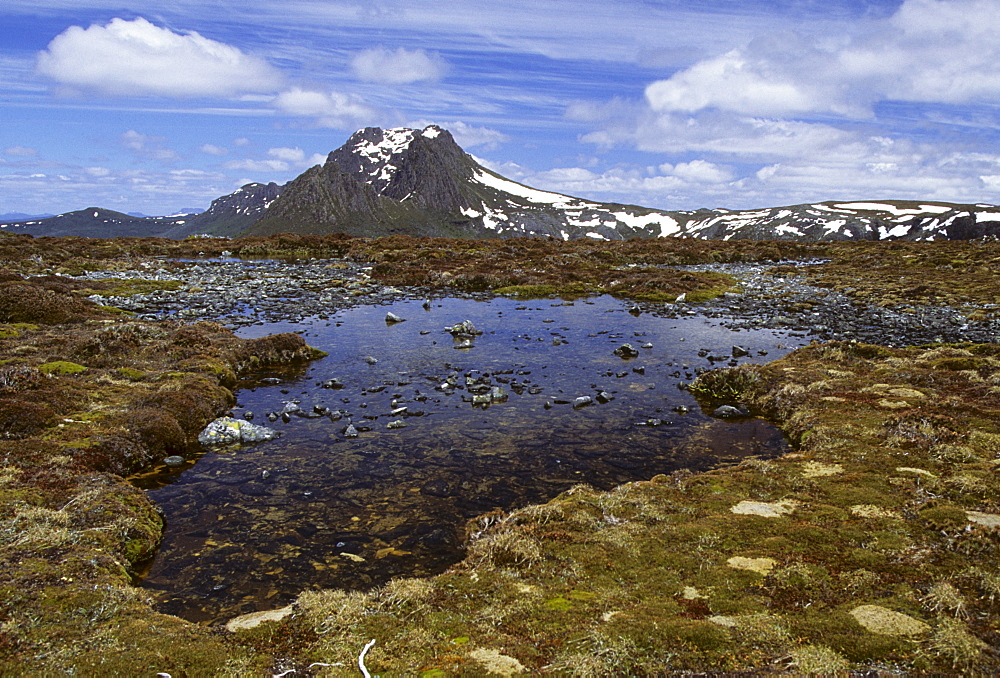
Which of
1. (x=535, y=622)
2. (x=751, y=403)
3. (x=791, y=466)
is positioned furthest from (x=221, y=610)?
(x=751, y=403)

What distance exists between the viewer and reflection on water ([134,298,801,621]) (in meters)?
11.0

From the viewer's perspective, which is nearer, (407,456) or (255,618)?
(255,618)

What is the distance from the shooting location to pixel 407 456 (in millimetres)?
15961

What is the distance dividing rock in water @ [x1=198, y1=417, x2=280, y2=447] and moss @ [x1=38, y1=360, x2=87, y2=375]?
7.60 meters

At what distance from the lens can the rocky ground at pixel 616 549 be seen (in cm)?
705

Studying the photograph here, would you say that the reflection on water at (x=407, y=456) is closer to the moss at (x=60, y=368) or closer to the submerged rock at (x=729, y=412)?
the submerged rock at (x=729, y=412)

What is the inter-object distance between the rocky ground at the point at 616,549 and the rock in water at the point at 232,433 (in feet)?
3.43

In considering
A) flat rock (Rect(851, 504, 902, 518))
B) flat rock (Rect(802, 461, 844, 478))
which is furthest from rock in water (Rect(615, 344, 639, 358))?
flat rock (Rect(851, 504, 902, 518))

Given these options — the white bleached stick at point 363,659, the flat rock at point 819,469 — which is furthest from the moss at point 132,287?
the flat rock at point 819,469

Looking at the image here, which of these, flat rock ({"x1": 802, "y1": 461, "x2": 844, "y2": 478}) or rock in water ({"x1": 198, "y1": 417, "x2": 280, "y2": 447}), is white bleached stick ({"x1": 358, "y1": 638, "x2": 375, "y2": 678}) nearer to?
rock in water ({"x1": 198, "y1": 417, "x2": 280, "y2": 447})

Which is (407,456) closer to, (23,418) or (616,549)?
(616,549)

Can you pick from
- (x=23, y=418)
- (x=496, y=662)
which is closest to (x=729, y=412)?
(x=496, y=662)

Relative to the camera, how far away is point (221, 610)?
9.43 metres

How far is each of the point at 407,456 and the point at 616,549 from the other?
770 centimetres
